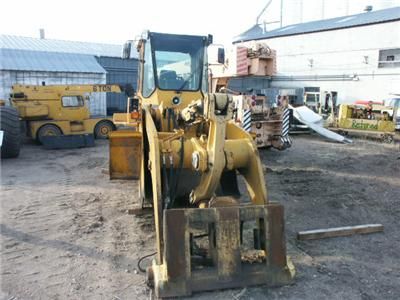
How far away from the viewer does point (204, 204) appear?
13.2ft

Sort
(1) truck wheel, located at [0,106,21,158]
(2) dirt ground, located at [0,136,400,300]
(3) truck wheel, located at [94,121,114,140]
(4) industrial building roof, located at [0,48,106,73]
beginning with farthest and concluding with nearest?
(4) industrial building roof, located at [0,48,106,73], (3) truck wheel, located at [94,121,114,140], (1) truck wheel, located at [0,106,21,158], (2) dirt ground, located at [0,136,400,300]

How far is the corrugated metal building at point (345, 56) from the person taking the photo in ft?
76.4

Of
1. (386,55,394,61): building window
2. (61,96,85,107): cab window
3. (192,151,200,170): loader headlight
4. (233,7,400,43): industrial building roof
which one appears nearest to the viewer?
(192,151,200,170): loader headlight

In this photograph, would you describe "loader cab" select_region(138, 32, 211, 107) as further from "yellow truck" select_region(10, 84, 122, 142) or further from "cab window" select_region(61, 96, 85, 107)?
"cab window" select_region(61, 96, 85, 107)

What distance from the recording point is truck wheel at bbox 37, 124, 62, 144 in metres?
12.6

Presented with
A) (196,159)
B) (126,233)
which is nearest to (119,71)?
(126,233)

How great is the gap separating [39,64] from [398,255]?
18299 mm

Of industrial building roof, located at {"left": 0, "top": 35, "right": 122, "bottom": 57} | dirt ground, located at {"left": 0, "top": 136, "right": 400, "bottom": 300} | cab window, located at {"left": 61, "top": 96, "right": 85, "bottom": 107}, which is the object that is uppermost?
industrial building roof, located at {"left": 0, "top": 35, "right": 122, "bottom": 57}

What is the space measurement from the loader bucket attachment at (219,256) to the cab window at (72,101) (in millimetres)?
10766

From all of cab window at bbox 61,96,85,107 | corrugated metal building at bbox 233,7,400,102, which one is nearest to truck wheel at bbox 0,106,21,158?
cab window at bbox 61,96,85,107

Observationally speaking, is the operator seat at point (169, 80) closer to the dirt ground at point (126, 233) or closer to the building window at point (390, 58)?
the dirt ground at point (126, 233)

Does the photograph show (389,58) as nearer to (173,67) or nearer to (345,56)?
(345,56)

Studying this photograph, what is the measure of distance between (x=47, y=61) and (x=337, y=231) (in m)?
18.0

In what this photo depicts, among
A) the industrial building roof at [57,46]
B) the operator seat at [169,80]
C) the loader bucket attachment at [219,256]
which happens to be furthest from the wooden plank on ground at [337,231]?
the industrial building roof at [57,46]
